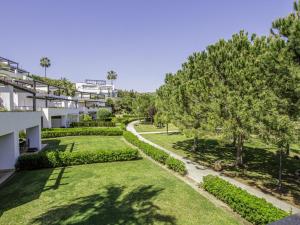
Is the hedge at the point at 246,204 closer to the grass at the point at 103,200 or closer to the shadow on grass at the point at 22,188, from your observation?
the grass at the point at 103,200

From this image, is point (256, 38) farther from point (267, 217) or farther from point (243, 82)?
point (267, 217)

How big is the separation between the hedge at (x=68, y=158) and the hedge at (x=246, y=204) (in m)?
9.18

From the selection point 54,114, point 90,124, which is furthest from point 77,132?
point 90,124

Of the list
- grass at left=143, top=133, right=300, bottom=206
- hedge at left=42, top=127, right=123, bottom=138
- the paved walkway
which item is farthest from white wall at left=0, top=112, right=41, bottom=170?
hedge at left=42, top=127, right=123, bottom=138

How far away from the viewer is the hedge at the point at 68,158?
15938mm

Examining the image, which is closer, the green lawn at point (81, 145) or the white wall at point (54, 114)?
the green lawn at point (81, 145)

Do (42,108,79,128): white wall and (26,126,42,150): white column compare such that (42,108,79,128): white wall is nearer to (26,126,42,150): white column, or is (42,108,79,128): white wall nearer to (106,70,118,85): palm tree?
(26,126,42,150): white column

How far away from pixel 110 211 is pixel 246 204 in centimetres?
563

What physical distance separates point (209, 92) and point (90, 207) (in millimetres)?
10174

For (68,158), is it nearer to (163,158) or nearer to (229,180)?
(163,158)

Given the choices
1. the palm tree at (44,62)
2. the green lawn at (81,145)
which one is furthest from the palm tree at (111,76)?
the green lawn at (81,145)

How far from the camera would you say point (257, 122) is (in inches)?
402

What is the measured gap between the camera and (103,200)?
1055 centimetres

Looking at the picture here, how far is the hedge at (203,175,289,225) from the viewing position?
7582 mm
